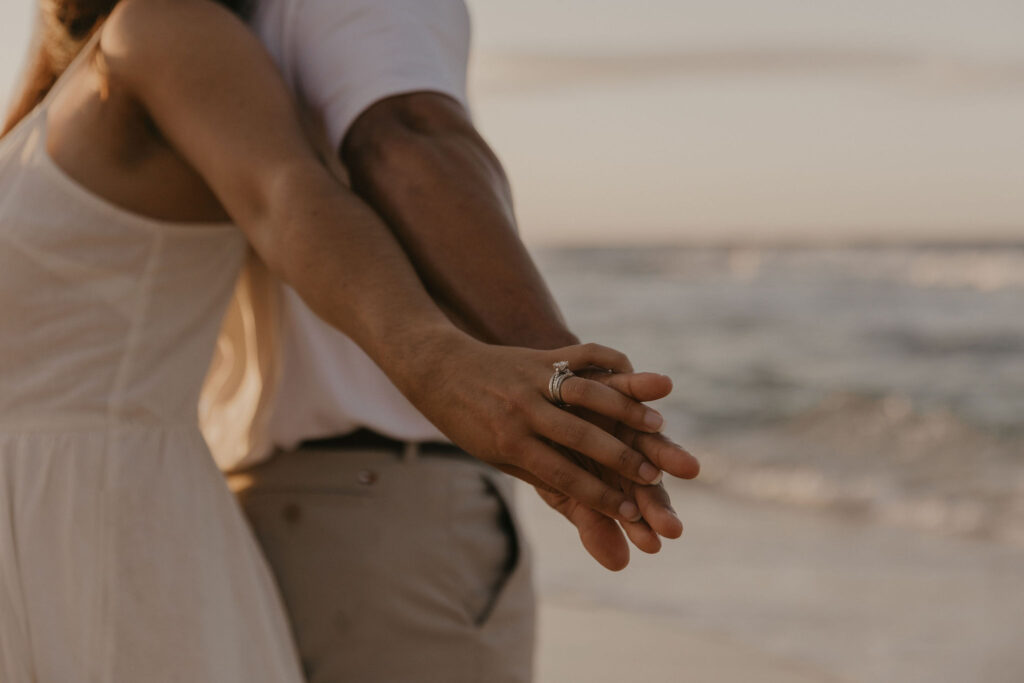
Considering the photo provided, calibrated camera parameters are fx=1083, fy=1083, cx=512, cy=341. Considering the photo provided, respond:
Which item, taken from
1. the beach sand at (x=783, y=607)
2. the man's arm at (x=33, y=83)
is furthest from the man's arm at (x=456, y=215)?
the beach sand at (x=783, y=607)

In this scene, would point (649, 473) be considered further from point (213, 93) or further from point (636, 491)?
point (213, 93)

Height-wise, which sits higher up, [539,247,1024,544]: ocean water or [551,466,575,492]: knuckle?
[539,247,1024,544]: ocean water

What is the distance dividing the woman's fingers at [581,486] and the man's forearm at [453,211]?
0.46ft

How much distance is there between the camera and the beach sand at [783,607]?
10.8 ft

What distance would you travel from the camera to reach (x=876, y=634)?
11.7ft

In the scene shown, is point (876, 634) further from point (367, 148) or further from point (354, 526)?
point (367, 148)

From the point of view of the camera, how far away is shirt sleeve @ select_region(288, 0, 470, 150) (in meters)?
1.03

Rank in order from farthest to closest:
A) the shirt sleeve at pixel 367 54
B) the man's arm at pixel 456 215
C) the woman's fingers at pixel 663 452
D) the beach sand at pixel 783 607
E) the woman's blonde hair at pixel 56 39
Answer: the beach sand at pixel 783 607 < the woman's blonde hair at pixel 56 39 < the shirt sleeve at pixel 367 54 < the man's arm at pixel 456 215 < the woman's fingers at pixel 663 452

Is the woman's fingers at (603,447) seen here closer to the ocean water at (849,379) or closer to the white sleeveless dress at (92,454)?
the white sleeveless dress at (92,454)

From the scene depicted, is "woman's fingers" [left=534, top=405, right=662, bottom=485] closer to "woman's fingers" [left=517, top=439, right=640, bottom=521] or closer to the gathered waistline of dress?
"woman's fingers" [left=517, top=439, right=640, bottom=521]

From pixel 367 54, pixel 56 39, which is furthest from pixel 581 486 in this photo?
pixel 56 39

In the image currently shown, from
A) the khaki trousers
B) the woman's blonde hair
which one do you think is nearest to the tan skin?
the woman's blonde hair

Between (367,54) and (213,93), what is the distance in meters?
0.17

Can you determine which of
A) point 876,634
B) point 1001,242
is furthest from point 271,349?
point 1001,242
